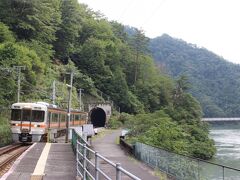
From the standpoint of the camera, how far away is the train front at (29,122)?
28.8 m

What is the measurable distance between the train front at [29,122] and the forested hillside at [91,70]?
1.95 metres

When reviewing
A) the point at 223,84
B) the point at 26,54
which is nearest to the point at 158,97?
the point at 26,54

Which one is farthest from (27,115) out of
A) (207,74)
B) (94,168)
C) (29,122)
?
(207,74)

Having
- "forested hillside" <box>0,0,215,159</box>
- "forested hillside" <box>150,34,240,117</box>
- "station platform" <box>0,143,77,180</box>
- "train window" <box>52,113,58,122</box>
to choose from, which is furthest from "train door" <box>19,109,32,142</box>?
"forested hillside" <box>150,34,240,117</box>

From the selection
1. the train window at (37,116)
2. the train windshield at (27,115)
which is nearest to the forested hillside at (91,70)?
the train windshield at (27,115)

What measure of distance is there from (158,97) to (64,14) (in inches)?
1152

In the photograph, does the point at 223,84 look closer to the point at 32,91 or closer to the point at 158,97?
the point at 158,97

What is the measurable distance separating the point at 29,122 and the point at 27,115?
549 mm

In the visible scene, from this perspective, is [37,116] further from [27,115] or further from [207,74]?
[207,74]

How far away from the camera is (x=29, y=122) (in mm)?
29141

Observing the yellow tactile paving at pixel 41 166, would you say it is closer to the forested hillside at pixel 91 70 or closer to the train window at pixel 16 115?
the train window at pixel 16 115

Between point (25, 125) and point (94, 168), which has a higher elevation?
point (25, 125)

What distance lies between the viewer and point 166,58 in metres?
187

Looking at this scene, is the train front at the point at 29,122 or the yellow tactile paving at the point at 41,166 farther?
the train front at the point at 29,122
